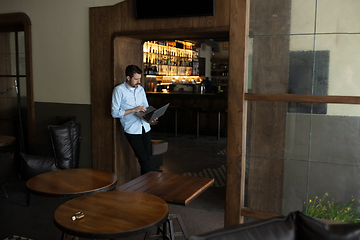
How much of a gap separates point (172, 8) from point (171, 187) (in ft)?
7.44

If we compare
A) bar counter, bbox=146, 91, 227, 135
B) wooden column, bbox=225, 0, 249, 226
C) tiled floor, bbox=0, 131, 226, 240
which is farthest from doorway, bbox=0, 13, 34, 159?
bar counter, bbox=146, 91, 227, 135

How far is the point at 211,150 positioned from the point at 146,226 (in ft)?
19.4

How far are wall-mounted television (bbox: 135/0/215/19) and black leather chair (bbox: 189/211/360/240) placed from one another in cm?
301

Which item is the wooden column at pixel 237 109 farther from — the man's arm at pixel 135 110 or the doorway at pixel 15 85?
the doorway at pixel 15 85

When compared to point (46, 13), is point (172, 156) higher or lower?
lower

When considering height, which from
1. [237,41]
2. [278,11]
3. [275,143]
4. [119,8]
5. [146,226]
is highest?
[119,8]

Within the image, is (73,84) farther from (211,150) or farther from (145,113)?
(211,150)

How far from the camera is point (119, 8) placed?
15.4 ft

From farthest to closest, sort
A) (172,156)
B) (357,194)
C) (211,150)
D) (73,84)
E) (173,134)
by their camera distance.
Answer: (173,134) < (211,150) < (172,156) < (73,84) < (357,194)

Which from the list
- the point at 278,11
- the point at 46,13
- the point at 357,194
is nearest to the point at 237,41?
the point at 278,11

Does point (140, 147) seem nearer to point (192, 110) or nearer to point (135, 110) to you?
point (135, 110)

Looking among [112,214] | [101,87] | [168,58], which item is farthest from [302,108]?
[168,58]

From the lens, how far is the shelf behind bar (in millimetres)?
2633

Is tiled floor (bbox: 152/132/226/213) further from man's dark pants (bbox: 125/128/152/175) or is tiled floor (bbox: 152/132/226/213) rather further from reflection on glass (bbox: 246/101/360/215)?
reflection on glass (bbox: 246/101/360/215)
